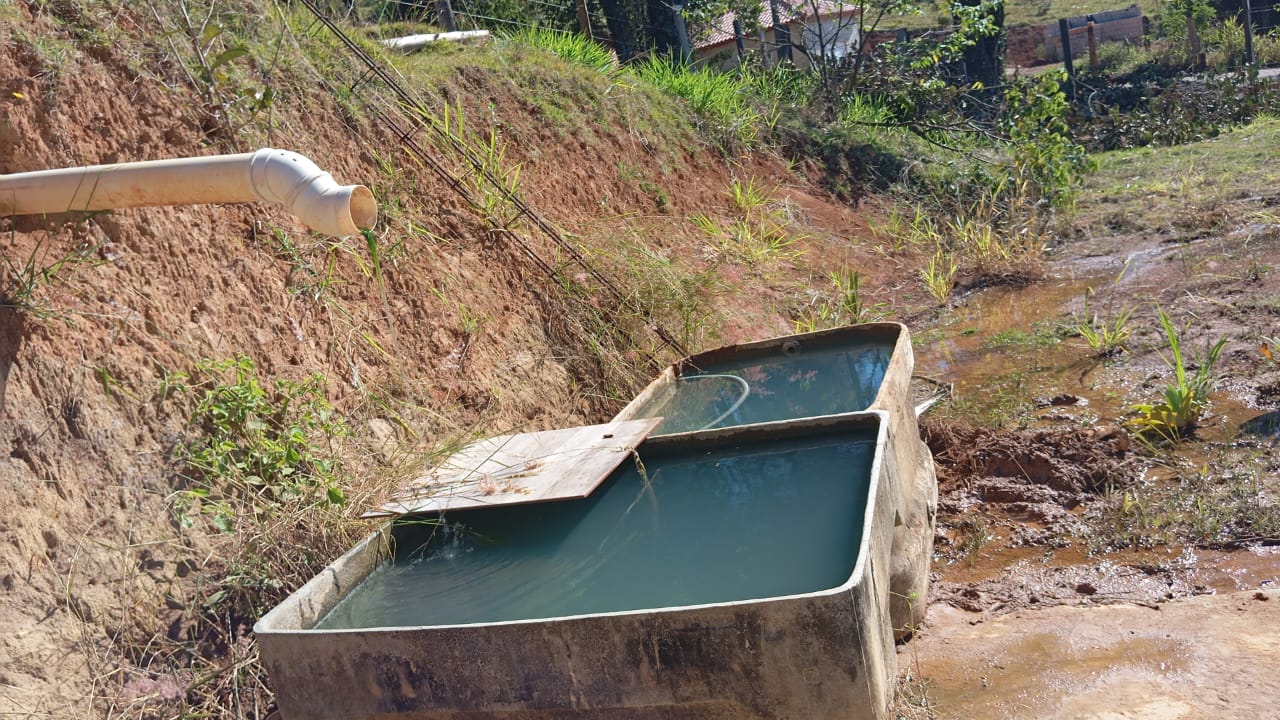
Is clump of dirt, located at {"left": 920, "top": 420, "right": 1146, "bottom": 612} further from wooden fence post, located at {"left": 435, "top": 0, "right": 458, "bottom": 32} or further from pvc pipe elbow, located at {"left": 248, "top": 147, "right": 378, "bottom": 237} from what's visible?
wooden fence post, located at {"left": 435, "top": 0, "right": 458, "bottom": 32}

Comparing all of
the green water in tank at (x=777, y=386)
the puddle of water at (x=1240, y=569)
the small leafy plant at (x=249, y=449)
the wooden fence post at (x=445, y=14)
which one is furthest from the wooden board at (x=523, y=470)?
the wooden fence post at (x=445, y=14)

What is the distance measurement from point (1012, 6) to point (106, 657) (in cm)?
2771

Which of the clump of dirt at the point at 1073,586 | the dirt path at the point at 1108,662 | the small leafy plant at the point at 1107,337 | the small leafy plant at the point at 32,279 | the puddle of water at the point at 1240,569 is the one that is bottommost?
the clump of dirt at the point at 1073,586

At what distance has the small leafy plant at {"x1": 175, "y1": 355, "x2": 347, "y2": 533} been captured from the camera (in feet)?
11.9

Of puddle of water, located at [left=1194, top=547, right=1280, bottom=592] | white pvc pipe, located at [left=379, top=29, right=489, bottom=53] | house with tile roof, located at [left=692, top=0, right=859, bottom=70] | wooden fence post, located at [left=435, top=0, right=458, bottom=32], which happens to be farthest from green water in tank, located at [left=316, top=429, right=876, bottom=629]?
house with tile roof, located at [left=692, top=0, right=859, bottom=70]

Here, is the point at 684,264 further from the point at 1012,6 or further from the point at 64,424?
the point at 1012,6

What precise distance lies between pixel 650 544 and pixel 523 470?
618mm

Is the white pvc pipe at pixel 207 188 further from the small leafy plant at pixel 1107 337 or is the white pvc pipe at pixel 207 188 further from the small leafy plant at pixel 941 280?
the small leafy plant at pixel 941 280

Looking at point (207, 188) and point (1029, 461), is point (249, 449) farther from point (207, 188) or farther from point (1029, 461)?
point (1029, 461)

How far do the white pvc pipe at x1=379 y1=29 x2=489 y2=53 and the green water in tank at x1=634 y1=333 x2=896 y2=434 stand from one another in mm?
3244

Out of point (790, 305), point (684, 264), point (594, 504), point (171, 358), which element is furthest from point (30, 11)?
point (790, 305)

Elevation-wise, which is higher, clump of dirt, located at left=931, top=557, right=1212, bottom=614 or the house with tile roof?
the house with tile roof

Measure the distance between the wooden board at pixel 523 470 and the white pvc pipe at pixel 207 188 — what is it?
41.2 inches

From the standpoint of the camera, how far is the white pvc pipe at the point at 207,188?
2.89 metres
